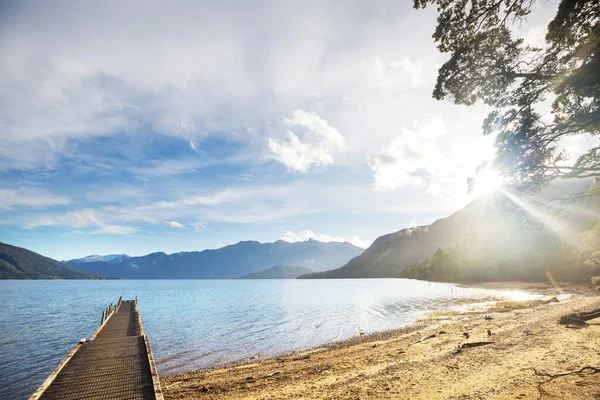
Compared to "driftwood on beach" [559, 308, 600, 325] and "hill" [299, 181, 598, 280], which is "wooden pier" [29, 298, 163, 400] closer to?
"hill" [299, 181, 598, 280]

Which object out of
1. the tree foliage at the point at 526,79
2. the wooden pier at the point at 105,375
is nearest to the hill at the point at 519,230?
the tree foliage at the point at 526,79

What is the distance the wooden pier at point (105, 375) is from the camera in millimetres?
11617

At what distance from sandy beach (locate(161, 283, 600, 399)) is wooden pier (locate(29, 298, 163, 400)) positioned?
2.53 m

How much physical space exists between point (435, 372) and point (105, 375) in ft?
51.9

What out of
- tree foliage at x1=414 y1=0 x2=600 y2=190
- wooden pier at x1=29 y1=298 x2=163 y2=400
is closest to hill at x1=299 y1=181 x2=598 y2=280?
tree foliage at x1=414 y1=0 x2=600 y2=190

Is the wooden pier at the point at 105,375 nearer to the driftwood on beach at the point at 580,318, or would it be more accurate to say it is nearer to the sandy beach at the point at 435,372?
the sandy beach at the point at 435,372

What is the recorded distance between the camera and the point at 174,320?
4697 centimetres

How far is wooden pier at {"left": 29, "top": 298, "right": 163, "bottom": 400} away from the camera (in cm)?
1162

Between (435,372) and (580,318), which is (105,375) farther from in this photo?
(580,318)

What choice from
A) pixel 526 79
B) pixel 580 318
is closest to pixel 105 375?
pixel 526 79

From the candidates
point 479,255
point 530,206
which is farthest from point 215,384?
point 479,255

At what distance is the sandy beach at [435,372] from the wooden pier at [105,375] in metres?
2.53

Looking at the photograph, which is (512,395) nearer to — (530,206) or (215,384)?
(530,206)

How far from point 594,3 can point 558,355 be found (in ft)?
44.3
